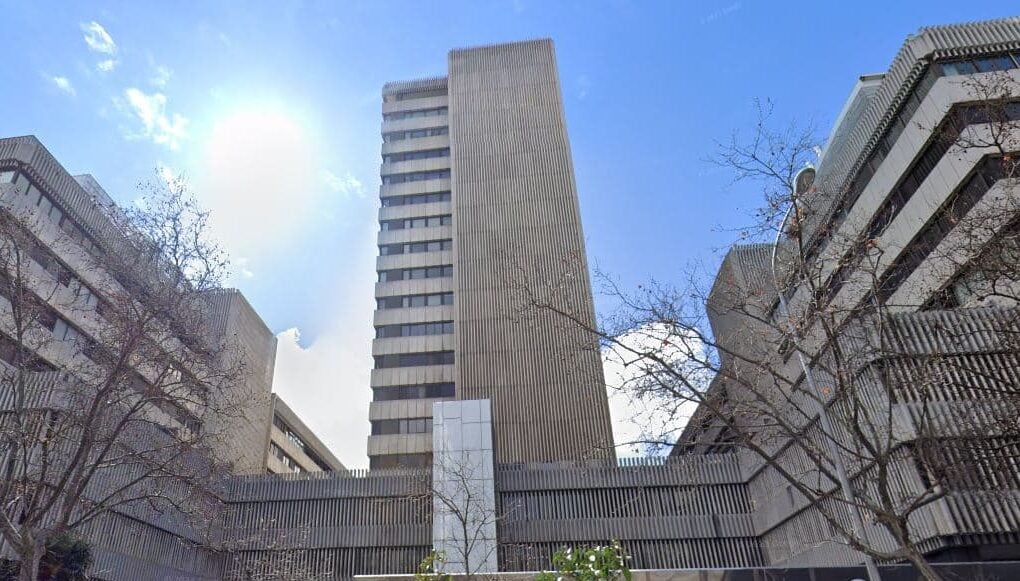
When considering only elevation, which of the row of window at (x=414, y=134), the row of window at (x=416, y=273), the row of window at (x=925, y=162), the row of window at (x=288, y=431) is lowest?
the row of window at (x=925, y=162)

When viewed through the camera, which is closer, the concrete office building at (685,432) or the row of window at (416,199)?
the concrete office building at (685,432)

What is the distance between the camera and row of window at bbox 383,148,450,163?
46.4 meters

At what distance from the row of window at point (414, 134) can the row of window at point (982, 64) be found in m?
34.1

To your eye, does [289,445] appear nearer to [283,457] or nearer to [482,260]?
[283,457]

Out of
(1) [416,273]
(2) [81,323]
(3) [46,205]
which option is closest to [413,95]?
(1) [416,273]

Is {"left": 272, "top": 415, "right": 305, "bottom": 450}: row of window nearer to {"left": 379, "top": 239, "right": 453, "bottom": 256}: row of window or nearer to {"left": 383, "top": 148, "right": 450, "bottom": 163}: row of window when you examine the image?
{"left": 379, "top": 239, "right": 453, "bottom": 256}: row of window

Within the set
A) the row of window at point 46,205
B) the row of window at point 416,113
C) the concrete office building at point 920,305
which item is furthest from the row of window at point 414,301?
the concrete office building at point 920,305

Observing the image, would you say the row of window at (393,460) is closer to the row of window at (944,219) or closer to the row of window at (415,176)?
the row of window at (415,176)

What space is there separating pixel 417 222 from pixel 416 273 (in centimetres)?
416

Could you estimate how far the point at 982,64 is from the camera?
19.0 metres

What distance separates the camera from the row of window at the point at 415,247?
42656 millimetres

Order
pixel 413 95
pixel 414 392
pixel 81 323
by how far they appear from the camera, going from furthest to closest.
→ pixel 413 95 → pixel 414 392 → pixel 81 323

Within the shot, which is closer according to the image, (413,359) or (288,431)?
(413,359)

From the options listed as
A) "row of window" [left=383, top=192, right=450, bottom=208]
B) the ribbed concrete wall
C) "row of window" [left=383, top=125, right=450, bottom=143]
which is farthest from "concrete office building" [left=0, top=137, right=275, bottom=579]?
"row of window" [left=383, top=125, right=450, bottom=143]
